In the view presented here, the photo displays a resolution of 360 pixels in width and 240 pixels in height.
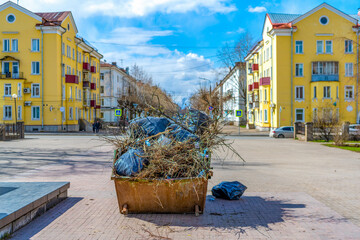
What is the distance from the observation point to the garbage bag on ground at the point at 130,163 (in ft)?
19.7

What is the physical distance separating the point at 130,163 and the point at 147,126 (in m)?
0.93

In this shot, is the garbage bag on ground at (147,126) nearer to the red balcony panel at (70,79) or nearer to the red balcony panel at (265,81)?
the red balcony panel at (70,79)

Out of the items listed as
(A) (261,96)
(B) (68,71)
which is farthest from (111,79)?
(A) (261,96)

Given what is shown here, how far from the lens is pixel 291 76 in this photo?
45.4 metres

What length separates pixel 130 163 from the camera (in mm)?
6070

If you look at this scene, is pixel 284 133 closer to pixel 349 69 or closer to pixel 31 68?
pixel 349 69

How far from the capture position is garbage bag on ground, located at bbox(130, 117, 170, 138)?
6.69 meters

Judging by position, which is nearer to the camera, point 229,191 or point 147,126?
point 147,126

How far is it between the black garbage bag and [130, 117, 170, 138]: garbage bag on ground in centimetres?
185

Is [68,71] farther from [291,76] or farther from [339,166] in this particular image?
[339,166]

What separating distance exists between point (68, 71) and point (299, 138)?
31.0 m

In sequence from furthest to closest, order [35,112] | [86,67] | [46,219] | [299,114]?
[86,67] → [299,114] → [35,112] → [46,219]

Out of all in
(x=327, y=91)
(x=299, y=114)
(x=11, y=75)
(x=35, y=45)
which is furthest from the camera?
(x=299, y=114)

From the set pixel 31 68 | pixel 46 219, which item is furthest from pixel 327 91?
pixel 46 219
